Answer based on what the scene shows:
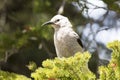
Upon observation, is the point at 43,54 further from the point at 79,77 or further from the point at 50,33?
the point at 79,77

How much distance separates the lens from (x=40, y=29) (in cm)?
766

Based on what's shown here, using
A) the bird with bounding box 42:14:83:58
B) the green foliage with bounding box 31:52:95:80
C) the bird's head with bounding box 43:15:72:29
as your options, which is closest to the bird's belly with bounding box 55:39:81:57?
the bird with bounding box 42:14:83:58

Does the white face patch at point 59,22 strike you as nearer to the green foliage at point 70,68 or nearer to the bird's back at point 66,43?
the bird's back at point 66,43

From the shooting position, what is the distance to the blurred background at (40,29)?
6055mm

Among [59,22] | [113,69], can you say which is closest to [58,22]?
[59,22]

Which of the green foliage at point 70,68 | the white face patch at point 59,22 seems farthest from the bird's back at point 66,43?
the green foliage at point 70,68

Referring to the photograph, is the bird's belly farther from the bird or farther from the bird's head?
the bird's head

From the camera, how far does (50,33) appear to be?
7672 mm

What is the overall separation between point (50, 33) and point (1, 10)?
4094 millimetres

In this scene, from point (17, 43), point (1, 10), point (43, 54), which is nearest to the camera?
point (17, 43)

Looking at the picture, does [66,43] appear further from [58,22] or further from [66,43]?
[58,22]

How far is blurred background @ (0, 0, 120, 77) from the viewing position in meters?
6.05

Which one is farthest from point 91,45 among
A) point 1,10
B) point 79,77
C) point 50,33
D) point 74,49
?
point 1,10

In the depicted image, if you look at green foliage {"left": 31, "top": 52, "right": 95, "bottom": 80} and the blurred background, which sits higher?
the blurred background
